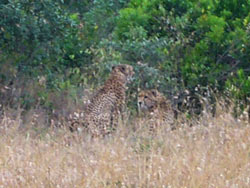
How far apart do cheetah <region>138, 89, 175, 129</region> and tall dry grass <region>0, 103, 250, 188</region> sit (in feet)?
2.36

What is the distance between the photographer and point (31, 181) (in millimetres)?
5996

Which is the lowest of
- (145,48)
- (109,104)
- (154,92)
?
(109,104)

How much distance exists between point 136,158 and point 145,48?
3.14 metres

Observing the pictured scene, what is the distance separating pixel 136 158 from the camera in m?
6.54

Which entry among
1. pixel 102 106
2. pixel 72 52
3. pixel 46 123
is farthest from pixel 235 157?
pixel 72 52

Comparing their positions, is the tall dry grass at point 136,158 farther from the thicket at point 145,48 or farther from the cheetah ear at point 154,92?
the thicket at point 145,48

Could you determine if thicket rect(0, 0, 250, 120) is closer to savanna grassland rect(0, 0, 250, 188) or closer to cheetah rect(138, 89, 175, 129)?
savanna grassland rect(0, 0, 250, 188)

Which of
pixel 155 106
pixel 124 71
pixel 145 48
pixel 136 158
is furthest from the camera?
pixel 145 48

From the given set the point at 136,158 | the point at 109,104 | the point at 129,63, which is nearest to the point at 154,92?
the point at 109,104

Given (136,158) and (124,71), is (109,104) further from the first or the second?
(136,158)

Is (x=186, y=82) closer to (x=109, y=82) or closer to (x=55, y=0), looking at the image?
(x=109, y=82)

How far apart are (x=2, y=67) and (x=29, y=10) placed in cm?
100

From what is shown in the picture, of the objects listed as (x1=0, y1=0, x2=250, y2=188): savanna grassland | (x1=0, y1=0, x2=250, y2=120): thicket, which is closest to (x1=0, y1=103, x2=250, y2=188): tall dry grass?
(x1=0, y1=0, x2=250, y2=188): savanna grassland

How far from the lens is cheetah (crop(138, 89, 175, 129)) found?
332 inches
